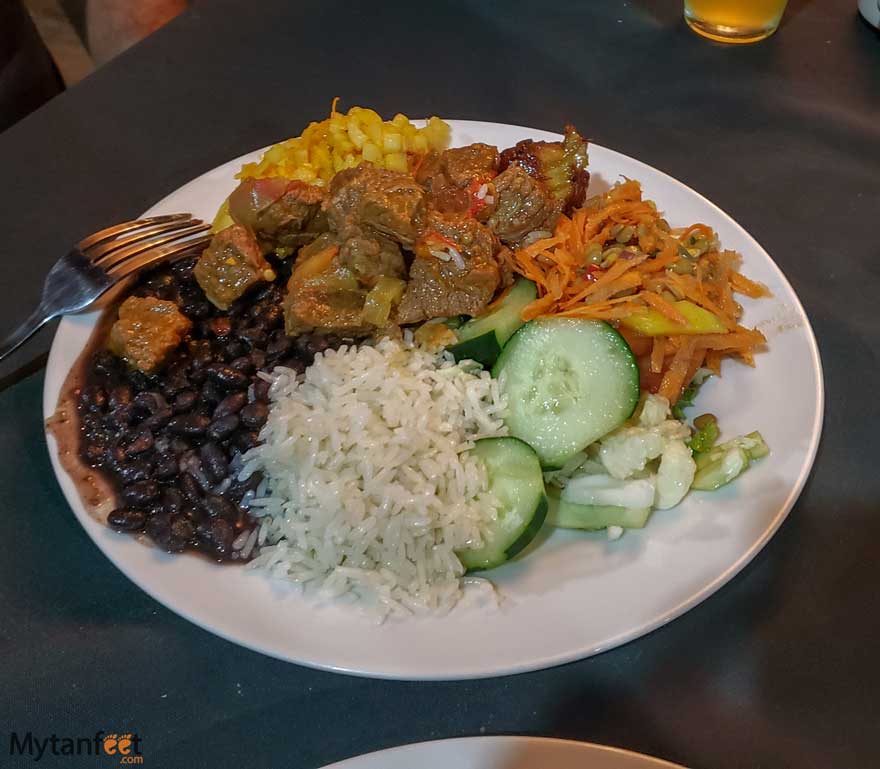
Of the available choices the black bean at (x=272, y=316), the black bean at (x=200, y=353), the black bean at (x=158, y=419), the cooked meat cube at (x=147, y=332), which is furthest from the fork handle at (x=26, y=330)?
the black bean at (x=272, y=316)

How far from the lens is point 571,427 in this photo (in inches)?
87.7

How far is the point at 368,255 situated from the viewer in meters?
2.62

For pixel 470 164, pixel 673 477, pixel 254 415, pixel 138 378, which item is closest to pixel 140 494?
pixel 254 415

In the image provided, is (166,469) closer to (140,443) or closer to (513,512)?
(140,443)

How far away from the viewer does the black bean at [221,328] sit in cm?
260

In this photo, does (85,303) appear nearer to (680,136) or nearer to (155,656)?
(155,656)

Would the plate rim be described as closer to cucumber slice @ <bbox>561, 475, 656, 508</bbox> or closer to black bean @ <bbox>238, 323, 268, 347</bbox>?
cucumber slice @ <bbox>561, 475, 656, 508</bbox>

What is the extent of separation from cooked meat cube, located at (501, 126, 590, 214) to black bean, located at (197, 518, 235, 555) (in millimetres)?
1625

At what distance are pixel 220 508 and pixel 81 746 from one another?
0.70 m

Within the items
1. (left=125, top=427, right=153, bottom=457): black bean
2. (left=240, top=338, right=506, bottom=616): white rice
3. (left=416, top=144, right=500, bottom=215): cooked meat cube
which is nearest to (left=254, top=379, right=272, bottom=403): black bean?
(left=240, top=338, right=506, bottom=616): white rice

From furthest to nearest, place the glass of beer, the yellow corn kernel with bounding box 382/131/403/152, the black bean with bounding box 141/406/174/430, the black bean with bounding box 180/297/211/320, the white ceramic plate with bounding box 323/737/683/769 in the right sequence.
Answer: the glass of beer, the yellow corn kernel with bounding box 382/131/403/152, the black bean with bounding box 180/297/211/320, the black bean with bounding box 141/406/174/430, the white ceramic plate with bounding box 323/737/683/769

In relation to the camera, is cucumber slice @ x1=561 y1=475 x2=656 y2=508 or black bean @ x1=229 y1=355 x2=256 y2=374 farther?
black bean @ x1=229 y1=355 x2=256 y2=374

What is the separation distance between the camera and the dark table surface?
193 cm

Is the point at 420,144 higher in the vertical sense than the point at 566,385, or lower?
higher
